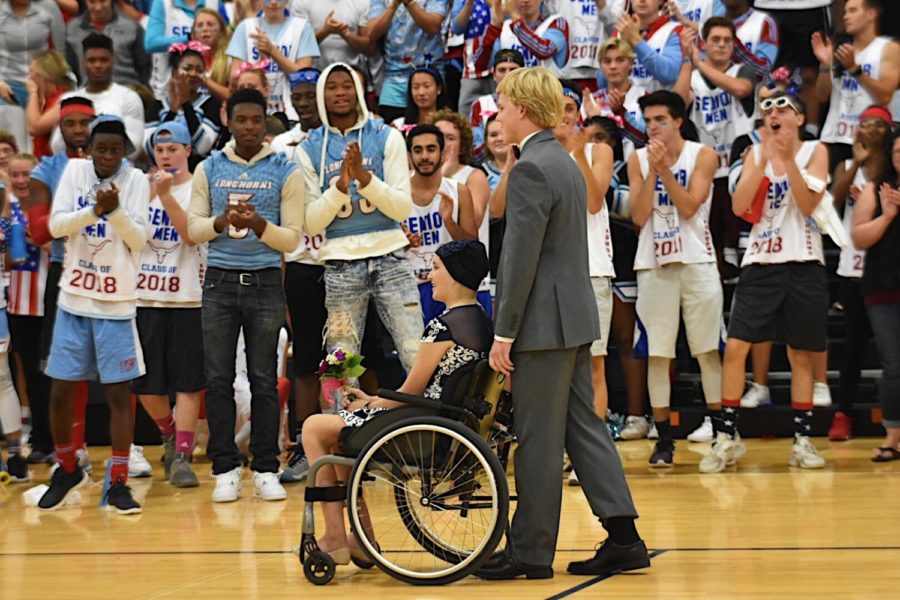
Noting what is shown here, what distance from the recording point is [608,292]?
760 centimetres

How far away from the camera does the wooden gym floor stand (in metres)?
4.81

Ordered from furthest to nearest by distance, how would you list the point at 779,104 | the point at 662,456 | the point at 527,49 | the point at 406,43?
1. the point at 406,43
2. the point at 527,49
3. the point at 662,456
4. the point at 779,104

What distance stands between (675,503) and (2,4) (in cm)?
714

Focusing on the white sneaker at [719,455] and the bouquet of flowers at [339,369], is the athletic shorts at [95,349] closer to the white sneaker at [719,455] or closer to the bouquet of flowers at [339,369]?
the bouquet of flowers at [339,369]

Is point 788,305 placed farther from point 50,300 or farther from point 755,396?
point 50,300

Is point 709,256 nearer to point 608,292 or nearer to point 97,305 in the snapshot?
point 608,292

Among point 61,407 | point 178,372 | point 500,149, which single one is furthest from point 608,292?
point 61,407

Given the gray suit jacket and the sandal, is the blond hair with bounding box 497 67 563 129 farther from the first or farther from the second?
the sandal

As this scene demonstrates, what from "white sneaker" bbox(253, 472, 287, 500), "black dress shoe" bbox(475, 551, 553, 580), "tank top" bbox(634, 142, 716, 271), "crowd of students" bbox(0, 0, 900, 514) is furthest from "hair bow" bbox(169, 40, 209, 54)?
"black dress shoe" bbox(475, 551, 553, 580)

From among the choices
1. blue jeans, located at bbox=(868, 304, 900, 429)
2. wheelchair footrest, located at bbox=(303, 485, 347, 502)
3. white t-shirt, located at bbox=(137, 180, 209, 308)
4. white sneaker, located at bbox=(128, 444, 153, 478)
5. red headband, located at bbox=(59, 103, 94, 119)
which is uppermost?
red headband, located at bbox=(59, 103, 94, 119)

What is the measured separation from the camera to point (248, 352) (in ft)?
22.9

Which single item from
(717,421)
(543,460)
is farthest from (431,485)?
(717,421)

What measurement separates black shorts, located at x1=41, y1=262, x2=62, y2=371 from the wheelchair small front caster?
141 inches

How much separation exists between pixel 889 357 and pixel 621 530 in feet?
11.3
